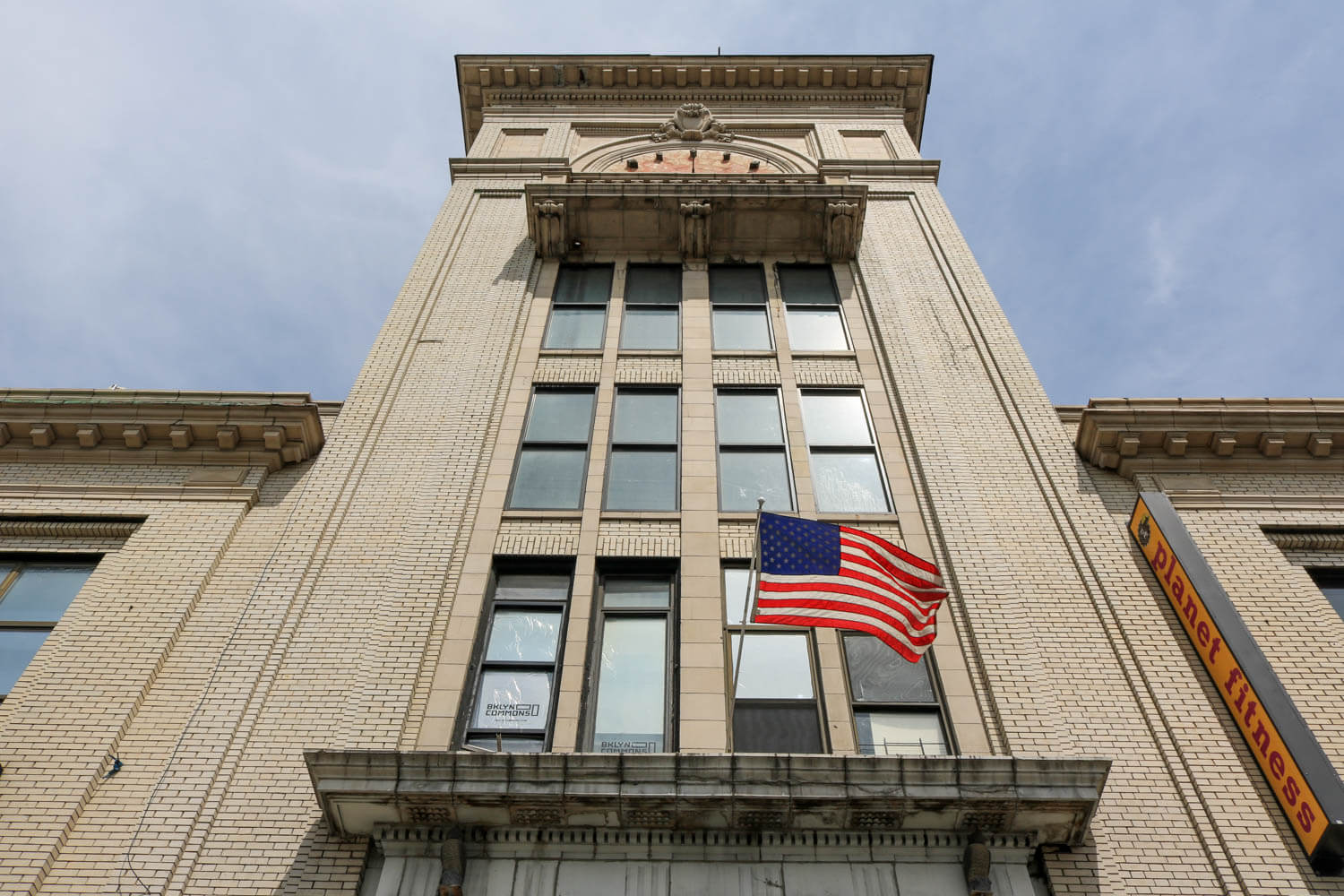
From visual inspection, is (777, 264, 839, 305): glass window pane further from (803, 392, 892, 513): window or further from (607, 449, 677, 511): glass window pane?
(607, 449, 677, 511): glass window pane

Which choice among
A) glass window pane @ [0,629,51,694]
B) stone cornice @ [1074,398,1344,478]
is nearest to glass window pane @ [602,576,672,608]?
stone cornice @ [1074,398,1344,478]

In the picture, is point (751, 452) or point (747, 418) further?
point (747, 418)

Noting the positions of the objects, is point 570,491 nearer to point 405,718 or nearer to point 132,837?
point 405,718

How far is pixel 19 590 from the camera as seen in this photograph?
12.4m

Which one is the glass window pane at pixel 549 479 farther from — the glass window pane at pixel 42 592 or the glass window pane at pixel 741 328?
the glass window pane at pixel 42 592

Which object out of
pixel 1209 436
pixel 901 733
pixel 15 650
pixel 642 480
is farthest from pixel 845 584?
pixel 15 650

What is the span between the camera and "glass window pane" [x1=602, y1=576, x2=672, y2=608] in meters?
12.3

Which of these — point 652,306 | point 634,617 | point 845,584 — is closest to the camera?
point 845,584

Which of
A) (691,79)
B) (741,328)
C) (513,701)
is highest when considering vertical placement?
(691,79)

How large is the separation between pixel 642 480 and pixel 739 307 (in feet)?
17.8

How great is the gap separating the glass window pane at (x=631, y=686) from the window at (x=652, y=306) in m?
6.42

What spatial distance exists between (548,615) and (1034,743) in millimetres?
5536

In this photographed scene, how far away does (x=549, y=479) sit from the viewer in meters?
14.2

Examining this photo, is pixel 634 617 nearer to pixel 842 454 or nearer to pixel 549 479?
pixel 549 479
